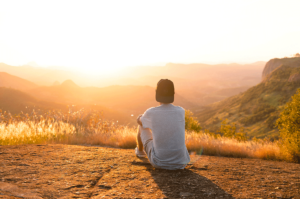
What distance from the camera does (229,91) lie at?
17850 cm

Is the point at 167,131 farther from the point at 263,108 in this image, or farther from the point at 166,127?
the point at 263,108

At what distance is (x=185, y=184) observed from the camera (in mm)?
3076

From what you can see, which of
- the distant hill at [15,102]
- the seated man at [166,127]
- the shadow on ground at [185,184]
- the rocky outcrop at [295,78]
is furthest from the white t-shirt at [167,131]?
the rocky outcrop at [295,78]

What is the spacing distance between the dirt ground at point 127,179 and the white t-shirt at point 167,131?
343mm

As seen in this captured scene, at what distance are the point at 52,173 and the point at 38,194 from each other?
2.83 feet

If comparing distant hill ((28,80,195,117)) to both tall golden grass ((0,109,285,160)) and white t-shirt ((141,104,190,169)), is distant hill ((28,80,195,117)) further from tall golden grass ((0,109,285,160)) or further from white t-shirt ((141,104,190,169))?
white t-shirt ((141,104,190,169))

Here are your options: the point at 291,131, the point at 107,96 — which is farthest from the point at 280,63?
the point at 291,131

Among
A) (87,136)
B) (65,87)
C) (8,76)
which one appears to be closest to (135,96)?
(65,87)

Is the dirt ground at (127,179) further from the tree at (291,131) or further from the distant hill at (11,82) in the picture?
the distant hill at (11,82)

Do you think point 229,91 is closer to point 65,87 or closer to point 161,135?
point 65,87

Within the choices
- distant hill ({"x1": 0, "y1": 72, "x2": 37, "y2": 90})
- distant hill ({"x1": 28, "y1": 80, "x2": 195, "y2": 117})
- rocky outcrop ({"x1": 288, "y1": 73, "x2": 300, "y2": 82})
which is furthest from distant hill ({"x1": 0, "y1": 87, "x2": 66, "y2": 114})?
rocky outcrop ({"x1": 288, "y1": 73, "x2": 300, "y2": 82})

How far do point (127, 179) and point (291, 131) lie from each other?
17.6ft

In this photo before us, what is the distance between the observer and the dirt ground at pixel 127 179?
2742 mm

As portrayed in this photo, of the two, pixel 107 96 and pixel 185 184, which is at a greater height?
pixel 185 184
